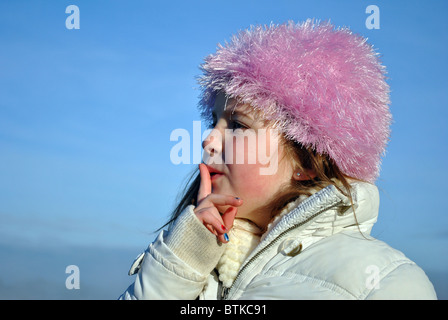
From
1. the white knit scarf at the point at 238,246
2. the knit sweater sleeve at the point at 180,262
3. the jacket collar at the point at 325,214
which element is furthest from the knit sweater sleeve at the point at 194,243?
the jacket collar at the point at 325,214

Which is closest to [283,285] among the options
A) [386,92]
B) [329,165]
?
[329,165]

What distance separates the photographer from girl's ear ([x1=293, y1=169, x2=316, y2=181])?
2580 millimetres

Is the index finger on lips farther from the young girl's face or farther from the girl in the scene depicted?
the young girl's face

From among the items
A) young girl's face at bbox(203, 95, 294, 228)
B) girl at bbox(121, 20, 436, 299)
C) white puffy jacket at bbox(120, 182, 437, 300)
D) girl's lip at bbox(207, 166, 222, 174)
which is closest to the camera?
white puffy jacket at bbox(120, 182, 437, 300)

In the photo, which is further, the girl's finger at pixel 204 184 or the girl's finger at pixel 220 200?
the girl's finger at pixel 204 184

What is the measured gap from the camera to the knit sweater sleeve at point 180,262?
2.14m

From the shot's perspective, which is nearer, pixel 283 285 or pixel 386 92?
pixel 283 285

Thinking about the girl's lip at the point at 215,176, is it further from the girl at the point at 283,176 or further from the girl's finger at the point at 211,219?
the girl's finger at the point at 211,219

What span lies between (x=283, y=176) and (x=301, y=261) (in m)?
0.60

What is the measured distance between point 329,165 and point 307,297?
0.92 m

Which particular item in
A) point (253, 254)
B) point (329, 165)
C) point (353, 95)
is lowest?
point (253, 254)

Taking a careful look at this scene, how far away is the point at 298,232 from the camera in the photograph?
2266 mm

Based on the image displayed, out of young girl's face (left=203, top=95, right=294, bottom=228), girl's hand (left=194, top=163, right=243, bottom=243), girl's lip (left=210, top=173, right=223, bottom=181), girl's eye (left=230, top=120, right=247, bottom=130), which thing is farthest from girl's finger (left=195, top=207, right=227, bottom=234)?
girl's eye (left=230, top=120, right=247, bottom=130)
